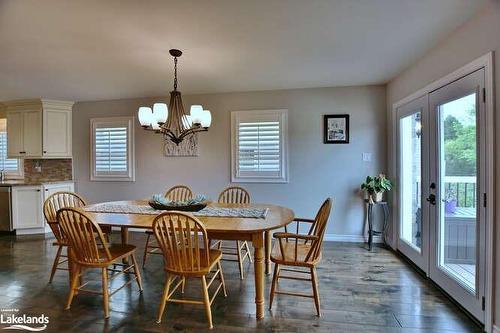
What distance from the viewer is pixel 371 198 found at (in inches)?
149

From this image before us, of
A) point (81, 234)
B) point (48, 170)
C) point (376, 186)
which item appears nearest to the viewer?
point (81, 234)

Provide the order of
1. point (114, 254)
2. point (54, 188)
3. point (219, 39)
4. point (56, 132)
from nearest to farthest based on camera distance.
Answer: point (114, 254), point (219, 39), point (54, 188), point (56, 132)

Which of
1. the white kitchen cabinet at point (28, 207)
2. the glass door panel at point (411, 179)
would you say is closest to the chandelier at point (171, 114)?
the glass door panel at point (411, 179)

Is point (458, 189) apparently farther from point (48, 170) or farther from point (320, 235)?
point (48, 170)

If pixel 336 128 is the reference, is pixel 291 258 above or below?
below

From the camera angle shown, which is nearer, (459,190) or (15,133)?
(459,190)

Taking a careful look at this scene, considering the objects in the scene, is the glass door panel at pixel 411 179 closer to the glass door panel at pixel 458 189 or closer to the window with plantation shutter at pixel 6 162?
the glass door panel at pixel 458 189

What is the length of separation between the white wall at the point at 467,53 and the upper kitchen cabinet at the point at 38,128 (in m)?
5.42

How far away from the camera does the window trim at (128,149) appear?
471 cm

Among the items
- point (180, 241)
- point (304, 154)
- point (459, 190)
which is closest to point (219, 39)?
point (180, 241)

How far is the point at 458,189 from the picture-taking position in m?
2.40

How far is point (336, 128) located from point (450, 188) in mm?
1855

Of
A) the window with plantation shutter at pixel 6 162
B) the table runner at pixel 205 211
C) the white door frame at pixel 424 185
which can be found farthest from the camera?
the window with plantation shutter at pixel 6 162

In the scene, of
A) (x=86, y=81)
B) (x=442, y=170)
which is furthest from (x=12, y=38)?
(x=442, y=170)
